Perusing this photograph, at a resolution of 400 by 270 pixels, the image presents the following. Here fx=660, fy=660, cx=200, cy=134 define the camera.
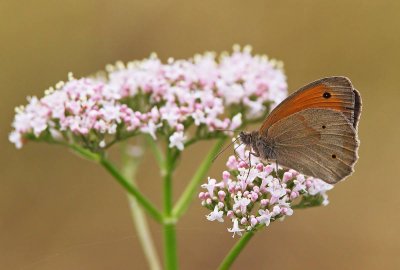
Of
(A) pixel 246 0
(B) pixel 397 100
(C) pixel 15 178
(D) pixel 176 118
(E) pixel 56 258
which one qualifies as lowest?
(D) pixel 176 118

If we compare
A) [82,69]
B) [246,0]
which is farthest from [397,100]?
[82,69]

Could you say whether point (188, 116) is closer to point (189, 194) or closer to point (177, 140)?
point (177, 140)

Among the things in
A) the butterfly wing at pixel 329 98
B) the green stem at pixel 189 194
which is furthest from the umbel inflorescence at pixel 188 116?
the butterfly wing at pixel 329 98

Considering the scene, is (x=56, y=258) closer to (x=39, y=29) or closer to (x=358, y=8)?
(x=39, y=29)

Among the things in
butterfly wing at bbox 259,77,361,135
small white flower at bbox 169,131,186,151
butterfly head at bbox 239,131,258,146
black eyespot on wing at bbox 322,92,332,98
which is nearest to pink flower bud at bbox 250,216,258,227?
butterfly head at bbox 239,131,258,146

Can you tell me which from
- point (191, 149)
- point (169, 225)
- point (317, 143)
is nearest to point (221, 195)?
point (317, 143)

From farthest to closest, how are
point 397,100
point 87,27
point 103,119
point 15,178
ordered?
1. point 87,27
2. point 397,100
3. point 15,178
4. point 103,119
